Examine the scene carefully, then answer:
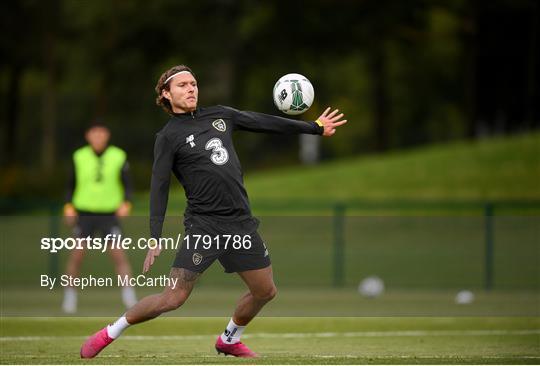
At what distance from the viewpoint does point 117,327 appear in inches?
357

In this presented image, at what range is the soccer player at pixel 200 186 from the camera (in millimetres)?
8828

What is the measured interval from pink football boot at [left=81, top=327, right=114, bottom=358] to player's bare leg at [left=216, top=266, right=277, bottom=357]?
1061 mm

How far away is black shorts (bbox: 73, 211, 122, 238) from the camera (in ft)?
50.6

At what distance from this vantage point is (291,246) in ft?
70.2

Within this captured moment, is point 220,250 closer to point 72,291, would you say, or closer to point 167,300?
point 167,300

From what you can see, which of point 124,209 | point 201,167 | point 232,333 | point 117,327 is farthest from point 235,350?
point 124,209

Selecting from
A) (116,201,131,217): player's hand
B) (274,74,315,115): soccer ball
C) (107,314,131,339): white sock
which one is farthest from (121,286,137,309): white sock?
(274,74,315,115): soccer ball

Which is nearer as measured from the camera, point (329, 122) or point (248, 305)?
point (329, 122)

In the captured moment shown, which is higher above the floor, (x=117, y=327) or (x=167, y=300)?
(x=167, y=300)

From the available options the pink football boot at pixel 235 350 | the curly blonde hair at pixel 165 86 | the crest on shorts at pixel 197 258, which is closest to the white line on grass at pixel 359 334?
the pink football boot at pixel 235 350

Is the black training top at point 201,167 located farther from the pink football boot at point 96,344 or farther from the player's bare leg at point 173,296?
the pink football boot at point 96,344

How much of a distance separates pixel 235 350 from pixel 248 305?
1.71ft

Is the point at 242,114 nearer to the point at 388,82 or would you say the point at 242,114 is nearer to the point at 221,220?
the point at 221,220

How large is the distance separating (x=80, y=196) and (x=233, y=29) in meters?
28.3
